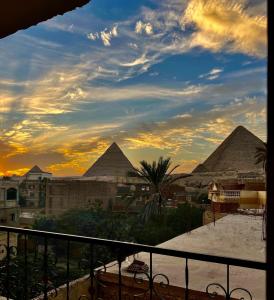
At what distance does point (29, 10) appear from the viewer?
128 cm

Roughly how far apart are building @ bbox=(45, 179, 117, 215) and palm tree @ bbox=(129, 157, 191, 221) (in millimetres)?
1475

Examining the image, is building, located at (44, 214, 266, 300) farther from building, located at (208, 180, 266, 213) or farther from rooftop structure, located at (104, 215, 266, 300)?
building, located at (208, 180, 266, 213)

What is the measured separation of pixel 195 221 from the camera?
14.4 meters

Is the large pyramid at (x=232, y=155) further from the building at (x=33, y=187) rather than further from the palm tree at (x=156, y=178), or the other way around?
the building at (x=33, y=187)

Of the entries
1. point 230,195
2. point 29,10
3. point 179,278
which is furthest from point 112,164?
point 29,10

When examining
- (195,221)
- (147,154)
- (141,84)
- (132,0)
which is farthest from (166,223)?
(132,0)

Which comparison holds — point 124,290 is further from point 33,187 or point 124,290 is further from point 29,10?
point 33,187

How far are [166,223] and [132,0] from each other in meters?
9.46

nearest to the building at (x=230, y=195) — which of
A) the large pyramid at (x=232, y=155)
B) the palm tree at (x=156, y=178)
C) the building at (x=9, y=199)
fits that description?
the large pyramid at (x=232, y=155)

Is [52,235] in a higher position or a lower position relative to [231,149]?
lower

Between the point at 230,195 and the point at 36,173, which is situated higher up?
the point at 36,173

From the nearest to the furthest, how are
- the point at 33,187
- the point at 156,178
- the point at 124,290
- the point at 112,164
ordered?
the point at 124,290 → the point at 33,187 → the point at 156,178 → the point at 112,164

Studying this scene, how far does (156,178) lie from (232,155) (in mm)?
3654
